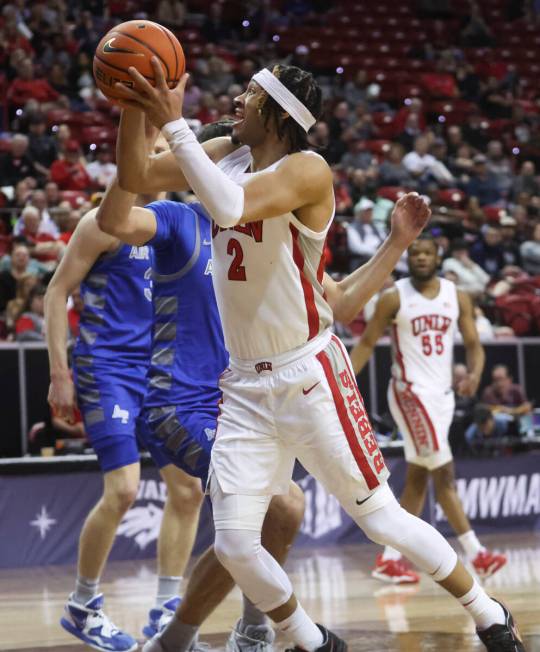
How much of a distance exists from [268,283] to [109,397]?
1697 mm

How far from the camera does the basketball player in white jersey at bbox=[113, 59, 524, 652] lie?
4.23 metres

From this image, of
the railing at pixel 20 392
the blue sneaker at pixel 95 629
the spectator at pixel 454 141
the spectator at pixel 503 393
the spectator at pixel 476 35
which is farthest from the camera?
the spectator at pixel 476 35

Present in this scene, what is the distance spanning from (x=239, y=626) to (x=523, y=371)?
7.90 m

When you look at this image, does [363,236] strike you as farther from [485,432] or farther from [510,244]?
[485,432]

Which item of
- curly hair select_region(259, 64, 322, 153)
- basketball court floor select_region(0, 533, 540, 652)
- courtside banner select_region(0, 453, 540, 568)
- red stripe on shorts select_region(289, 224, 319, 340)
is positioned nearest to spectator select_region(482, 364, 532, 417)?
courtside banner select_region(0, 453, 540, 568)

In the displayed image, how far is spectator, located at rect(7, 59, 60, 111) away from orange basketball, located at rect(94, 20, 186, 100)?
36.9ft

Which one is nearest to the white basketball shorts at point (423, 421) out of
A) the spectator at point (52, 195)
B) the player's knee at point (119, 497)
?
the player's knee at point (119, 497)

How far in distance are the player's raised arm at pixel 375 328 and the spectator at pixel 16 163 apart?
20.5 feet

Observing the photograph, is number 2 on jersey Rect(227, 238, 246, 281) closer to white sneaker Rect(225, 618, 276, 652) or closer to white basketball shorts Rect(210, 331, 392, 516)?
white basketball shorts Rect(210, 331, 392, 516)

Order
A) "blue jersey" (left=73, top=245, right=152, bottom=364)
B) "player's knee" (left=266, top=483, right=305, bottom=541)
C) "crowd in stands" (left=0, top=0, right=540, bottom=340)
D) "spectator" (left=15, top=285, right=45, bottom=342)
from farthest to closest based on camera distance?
"crowd in stands" (left=0, top=0, right=540, bottom=340), "spectator" (left=15, top=285, right=45, bottom=342), "blue jersey" (left=73, top=245, right=152, bottom=364), "player's knee" (left=266, top=483, right=305, bottom=541)

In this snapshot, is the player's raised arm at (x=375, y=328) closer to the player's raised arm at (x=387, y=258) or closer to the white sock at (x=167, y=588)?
the white sock at (x=167, y=588)

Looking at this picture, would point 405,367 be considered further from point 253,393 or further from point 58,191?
point 58,191

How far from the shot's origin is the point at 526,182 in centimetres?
1756

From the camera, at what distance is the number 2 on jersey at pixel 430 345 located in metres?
8.27
